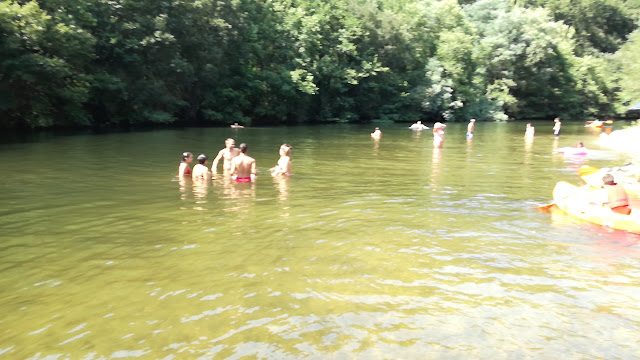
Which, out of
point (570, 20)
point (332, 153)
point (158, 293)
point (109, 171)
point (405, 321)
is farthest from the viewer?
point (570, 20)

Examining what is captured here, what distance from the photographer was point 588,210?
949 centimetres

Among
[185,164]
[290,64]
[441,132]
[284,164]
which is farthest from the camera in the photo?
Answer: [290,64]

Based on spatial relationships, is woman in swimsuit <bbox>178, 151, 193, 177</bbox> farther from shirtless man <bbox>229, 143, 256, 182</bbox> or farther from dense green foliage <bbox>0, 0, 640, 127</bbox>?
dense green foliage <bbox>0, 0, 640, 127</bbox>

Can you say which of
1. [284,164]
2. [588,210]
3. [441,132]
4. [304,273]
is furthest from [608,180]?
[441,132]

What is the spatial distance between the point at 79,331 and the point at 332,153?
54.4ft

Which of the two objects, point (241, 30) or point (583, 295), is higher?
point (241, 30)

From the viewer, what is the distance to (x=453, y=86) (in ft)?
172

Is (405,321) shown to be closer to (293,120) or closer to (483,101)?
(293,120)

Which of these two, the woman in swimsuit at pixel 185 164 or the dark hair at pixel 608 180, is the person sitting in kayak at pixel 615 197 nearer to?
the dark hair at pixel 608 180

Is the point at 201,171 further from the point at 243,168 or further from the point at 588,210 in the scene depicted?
the point at 588,210

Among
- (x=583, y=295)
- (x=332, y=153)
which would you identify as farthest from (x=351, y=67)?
(x=583, y=295)

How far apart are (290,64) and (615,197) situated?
1473 inches

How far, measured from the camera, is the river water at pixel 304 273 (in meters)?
4.72

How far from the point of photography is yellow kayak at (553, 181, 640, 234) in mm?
8852
